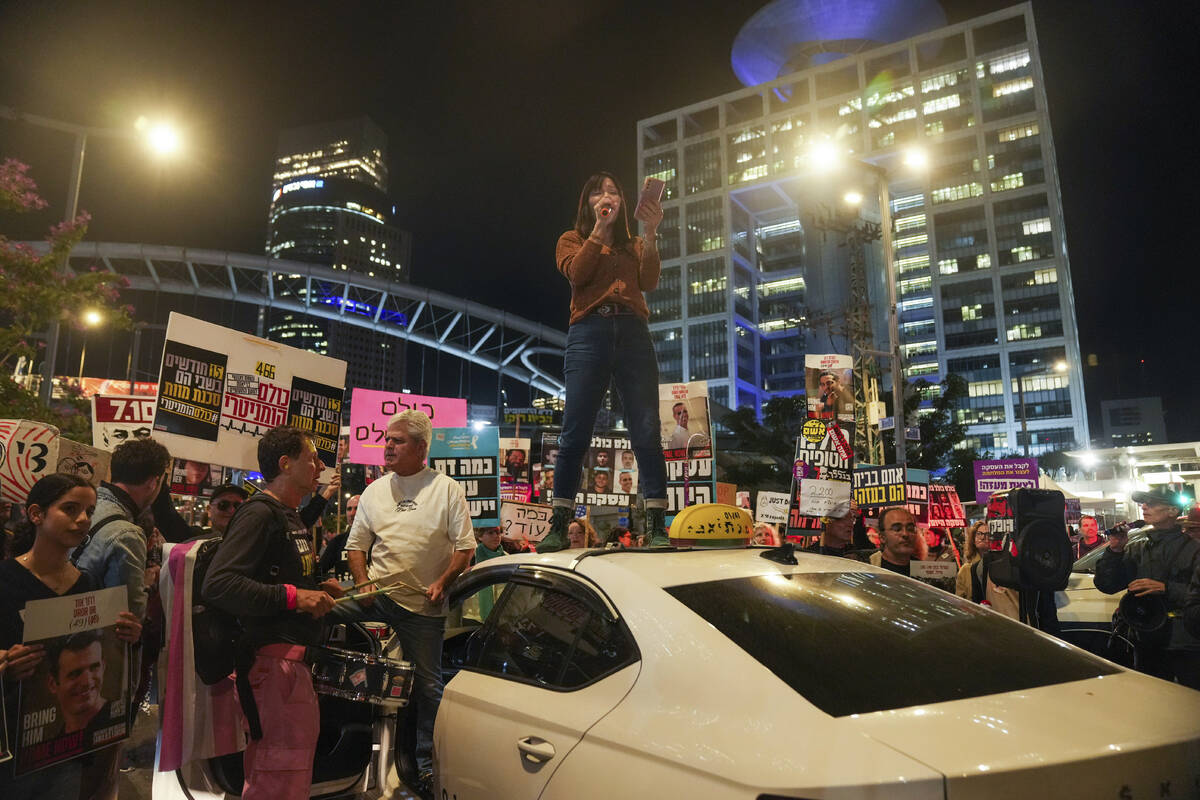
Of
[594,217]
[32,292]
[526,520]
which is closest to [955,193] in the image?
[526,520]

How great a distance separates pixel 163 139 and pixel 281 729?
43.7 ft

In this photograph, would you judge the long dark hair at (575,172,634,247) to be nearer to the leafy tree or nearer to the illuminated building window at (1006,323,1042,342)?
the leafy tree

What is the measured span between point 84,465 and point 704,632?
6093mm

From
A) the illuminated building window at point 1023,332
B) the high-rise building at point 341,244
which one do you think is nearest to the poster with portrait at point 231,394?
the illuminated building window at point 1023,332

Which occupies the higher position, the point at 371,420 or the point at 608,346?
the point at 608,346

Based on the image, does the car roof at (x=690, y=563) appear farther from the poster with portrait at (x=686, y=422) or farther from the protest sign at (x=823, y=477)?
the poster with portrait at (x=686, y=422)

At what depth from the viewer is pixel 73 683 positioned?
3260 millimetres

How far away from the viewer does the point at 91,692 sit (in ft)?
11.0

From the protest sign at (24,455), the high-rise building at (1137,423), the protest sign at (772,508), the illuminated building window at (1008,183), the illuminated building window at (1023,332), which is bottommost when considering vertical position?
the protest sign at (772,508)

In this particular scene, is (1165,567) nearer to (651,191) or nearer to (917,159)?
(651,191)

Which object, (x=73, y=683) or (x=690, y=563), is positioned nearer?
(x=690, y=563)

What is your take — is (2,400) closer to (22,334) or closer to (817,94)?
(22,334)

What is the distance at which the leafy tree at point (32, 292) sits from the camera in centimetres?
1276

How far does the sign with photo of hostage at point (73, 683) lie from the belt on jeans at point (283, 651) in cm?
76
